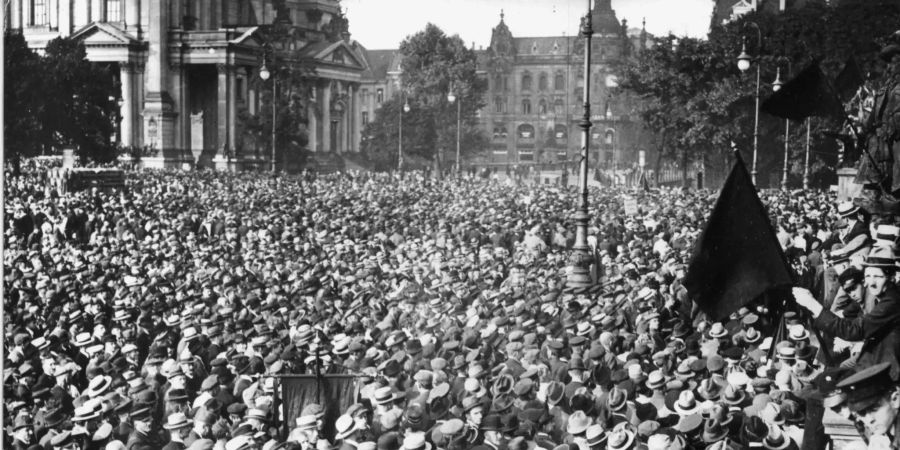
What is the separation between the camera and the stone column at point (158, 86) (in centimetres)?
7956

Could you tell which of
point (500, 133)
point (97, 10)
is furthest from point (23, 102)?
point (97, 10)

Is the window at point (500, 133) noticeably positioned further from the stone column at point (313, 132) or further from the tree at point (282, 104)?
the stone column at point (313, 132)

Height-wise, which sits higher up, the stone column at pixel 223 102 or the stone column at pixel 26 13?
the stone column at pixel 26 13

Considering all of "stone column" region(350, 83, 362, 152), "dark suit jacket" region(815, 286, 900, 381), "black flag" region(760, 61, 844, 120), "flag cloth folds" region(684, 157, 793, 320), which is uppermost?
"stone column" region(350, 83, 362, 152)

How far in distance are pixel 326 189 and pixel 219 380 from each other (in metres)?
38.6

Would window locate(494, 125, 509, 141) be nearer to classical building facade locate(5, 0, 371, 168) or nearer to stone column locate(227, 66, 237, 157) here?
classical building facade locate(5, 0, 371, 168)

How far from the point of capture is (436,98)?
254 ft

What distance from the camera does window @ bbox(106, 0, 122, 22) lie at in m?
80.4

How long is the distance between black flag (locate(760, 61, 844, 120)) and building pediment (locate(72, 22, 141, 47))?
73.0 m

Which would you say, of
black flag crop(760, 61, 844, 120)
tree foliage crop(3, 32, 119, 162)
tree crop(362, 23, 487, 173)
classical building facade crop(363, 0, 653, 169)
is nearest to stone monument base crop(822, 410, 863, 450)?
black flag crop(760, 61, 844, 120)

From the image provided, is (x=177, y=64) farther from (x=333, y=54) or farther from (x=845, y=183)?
(x=845, y=183)

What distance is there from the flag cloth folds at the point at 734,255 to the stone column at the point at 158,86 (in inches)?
2943

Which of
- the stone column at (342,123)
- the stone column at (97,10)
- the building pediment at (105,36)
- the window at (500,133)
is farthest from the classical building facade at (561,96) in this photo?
the stone column at (97,10)

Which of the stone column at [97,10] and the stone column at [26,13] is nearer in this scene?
the stone column at [26,13]
